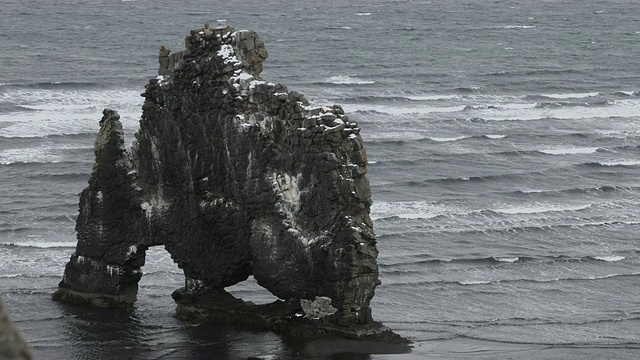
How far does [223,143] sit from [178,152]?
1.57 metres

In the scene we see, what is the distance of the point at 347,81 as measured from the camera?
83.8 meters

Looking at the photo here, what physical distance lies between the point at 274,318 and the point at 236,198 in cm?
280

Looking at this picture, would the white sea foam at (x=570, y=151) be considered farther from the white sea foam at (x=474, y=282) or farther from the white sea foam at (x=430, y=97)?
the white sea foam at (x=474, y=282)

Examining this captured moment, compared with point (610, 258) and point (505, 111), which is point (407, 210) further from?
point (505, 111)

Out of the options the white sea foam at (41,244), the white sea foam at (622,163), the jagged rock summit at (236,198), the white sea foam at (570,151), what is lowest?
the white sea foam at (41,244)

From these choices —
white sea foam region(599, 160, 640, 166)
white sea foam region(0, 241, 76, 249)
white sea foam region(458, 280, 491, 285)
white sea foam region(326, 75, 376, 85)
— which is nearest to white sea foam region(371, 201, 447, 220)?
white sea foam region(458, 280, 491, 285)

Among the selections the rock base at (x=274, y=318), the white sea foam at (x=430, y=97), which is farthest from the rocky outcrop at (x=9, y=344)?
the white sea foam at (x=430, y=97)

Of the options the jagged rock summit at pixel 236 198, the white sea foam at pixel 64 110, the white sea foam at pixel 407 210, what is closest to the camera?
the jagged rock summit at pixel 236 198

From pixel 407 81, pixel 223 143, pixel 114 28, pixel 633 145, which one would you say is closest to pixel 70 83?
pixel 407 81

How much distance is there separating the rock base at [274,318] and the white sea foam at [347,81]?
53.0 meters

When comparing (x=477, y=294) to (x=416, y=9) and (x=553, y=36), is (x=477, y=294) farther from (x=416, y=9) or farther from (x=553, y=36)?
(x=416, y=9)

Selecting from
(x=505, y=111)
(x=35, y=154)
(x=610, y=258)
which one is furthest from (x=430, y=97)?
(x=610, y=258)

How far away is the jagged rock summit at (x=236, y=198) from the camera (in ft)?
87.7

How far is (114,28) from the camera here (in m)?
118
